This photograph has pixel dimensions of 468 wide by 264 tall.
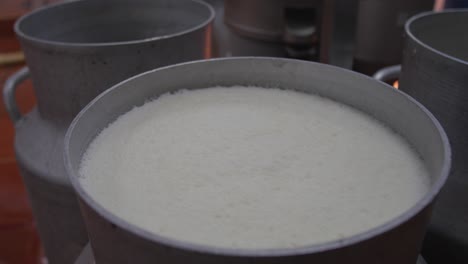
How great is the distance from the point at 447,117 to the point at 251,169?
0.32 meters

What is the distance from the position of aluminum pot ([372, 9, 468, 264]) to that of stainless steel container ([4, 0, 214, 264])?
0.43 m

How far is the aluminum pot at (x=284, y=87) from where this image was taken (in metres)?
0.40

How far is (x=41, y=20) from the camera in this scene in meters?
1.12

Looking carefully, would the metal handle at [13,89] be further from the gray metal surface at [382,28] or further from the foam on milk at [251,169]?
the gray metal surface at [382,28]

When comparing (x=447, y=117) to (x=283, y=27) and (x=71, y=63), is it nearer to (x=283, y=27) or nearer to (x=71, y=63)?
(x=71, y=63)

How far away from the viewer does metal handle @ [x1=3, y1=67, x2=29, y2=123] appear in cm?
107

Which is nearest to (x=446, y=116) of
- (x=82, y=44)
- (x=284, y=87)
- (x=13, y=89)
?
(x=284, y=87)

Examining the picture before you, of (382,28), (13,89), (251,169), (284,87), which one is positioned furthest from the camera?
(382,28)

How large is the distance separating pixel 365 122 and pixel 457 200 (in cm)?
19

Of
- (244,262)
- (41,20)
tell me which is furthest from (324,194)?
(41,20)

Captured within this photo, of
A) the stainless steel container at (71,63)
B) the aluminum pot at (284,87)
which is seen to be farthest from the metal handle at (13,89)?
the aluminum pot at (284,87)

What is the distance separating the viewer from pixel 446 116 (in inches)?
27.1

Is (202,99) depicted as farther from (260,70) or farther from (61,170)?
(61,170)

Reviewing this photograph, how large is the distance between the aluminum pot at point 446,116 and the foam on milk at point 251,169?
0.29 ft
